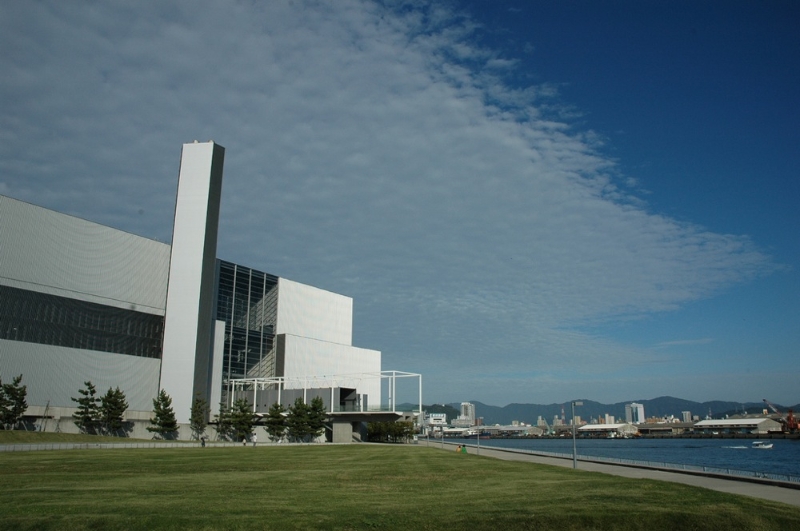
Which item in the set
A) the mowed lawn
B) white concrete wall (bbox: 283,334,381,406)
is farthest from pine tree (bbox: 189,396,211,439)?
the mowed lawn

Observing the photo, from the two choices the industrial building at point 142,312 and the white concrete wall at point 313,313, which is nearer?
the industrial building at point 142,312

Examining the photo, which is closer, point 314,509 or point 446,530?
point 446,530

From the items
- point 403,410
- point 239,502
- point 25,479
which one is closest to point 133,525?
point 239,502

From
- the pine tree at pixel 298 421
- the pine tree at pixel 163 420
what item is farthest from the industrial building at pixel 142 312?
the pine tree at pixel 298 421

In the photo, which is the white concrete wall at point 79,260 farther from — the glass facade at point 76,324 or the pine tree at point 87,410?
the pine tree at point 87,410

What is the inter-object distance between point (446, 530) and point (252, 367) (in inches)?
3643

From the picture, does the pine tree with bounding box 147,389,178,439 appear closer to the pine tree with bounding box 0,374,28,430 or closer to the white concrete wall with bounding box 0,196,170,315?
the white concrete wall with bounding box 0,196,170,315

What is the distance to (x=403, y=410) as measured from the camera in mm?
95438

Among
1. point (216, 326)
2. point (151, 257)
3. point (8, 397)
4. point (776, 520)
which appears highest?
point (151, 257)

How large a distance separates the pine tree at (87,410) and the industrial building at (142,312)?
1.27 m

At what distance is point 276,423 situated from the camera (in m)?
88.5

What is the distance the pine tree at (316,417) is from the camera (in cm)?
9019

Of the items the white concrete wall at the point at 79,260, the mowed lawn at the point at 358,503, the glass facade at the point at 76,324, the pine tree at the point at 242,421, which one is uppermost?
the white concrete wall at the point at 79,260

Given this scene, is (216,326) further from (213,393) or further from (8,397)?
(8,397)
